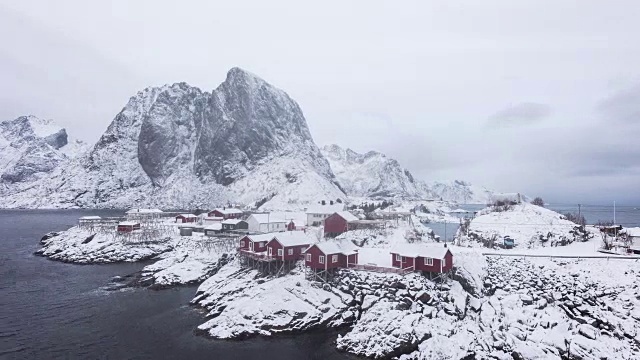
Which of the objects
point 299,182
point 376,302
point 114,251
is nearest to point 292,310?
point 376,302

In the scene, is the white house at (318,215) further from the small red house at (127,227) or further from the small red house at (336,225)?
the small red house at (127,227)

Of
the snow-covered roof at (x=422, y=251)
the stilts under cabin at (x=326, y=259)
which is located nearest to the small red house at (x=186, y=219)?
the stilts under cabin at (x=326, y=259)

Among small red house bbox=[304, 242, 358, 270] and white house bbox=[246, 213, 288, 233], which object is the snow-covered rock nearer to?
small red house bbox=[304, 242, 358, 270]

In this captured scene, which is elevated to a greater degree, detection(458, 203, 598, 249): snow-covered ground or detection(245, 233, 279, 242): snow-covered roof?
detection(458, 203, 598, 249): snow-covered ground

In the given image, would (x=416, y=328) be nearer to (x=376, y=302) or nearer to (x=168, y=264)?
(x=376, y=302)

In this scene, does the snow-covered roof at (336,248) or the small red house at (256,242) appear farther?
the small red house at (256,242)

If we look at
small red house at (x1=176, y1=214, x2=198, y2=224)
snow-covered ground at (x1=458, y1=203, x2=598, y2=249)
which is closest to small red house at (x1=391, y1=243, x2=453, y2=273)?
snow-covered ground at (x1=458, y1=203, x2=598, y2=249)
